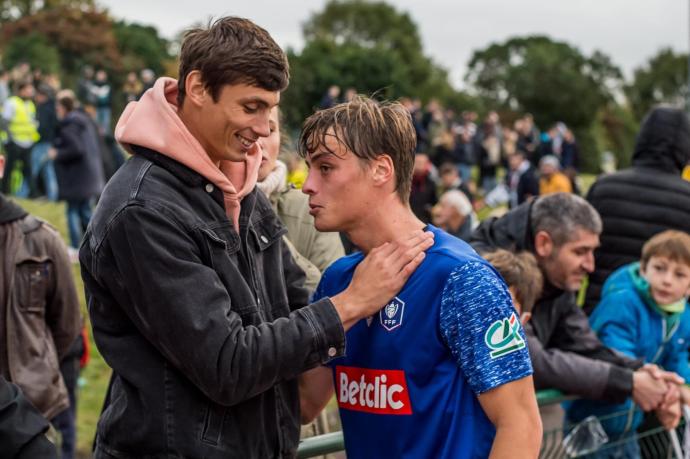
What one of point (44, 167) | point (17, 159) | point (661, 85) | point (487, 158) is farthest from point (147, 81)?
point (661, 85)

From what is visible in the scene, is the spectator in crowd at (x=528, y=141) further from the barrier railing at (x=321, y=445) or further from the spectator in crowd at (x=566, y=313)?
the barrier railing at (x=321, y=445)

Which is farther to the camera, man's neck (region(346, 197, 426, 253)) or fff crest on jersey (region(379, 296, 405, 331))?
man's neck (region(346, 197, 426, 253))

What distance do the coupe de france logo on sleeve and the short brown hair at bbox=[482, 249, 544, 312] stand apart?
1.19m

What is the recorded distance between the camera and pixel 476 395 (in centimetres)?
232

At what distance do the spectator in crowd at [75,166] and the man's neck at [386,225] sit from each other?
975 centimetres

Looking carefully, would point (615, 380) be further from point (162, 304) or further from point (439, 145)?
point (439, 145)

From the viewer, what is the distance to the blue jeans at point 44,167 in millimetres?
16094

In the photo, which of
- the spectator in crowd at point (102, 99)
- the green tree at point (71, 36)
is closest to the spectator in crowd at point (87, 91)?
the spectator in crowd at point (102, 99)

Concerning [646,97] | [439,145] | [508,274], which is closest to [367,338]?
[508,274]

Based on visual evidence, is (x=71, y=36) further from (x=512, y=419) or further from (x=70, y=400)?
(x=512, y=419)

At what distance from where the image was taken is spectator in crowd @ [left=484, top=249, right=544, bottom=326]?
352 cm

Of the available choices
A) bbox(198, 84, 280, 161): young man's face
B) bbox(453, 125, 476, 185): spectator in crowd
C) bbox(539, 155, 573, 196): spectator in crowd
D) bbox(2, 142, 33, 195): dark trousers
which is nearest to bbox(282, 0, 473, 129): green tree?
bbox(198, 84, 280, 161): young man's face

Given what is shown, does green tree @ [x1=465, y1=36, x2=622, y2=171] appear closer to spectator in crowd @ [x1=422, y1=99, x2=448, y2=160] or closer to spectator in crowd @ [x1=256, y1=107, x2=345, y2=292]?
spectator in crowd @ [x1=422, y1=99, x2=448, y2=160]

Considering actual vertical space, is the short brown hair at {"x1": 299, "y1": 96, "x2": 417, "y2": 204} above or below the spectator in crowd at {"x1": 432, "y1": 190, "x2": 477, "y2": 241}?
below
